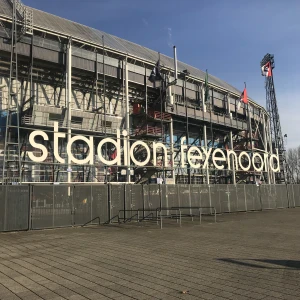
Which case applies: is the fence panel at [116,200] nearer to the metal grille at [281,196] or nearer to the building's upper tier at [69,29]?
the building's upper tier at [69,29]

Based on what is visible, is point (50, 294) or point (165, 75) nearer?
point (50, 294)

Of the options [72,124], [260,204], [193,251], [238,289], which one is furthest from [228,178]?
[238,289]

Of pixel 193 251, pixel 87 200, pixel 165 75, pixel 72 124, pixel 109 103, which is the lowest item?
pixel 193 251

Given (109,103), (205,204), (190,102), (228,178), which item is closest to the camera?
(205,204)

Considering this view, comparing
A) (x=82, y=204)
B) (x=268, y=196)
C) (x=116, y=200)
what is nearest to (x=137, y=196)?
(x=116, y=200)

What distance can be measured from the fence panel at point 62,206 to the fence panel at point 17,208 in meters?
1.59

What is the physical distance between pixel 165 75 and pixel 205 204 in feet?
68.9

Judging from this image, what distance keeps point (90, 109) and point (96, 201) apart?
18607 millimetres

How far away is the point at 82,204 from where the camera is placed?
19359 mm

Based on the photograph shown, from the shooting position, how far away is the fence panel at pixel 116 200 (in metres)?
20.7

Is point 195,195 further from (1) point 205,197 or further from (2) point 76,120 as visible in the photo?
(2) point 76,120

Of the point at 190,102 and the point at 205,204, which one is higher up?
the point at 190,102

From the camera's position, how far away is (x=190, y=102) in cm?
4581

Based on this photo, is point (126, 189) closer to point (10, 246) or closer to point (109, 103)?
point (10, 246)
